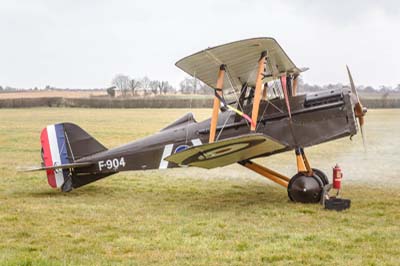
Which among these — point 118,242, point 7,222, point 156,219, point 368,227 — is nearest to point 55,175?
point 7,222

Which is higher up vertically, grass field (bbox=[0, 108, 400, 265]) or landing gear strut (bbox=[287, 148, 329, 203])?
landing gear strut (bbox=[287, 148, 329, 203])

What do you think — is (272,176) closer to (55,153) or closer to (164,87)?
(55,153)

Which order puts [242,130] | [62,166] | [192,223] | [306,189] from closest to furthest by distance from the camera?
1. [192,223]
2. [306,189]
3. [242,130]
4. [62,166]

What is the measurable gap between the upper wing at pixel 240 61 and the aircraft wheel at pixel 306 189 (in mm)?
1901

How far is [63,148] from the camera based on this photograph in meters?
9.77

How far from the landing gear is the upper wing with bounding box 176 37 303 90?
1897mm

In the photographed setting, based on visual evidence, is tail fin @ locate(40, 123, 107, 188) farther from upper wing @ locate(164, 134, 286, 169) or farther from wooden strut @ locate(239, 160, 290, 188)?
wooden strut @ locate(239, 160, 290, 188)

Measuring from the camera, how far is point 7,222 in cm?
695

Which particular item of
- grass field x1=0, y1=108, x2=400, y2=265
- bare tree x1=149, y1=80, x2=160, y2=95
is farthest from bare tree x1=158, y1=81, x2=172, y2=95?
grass field x1=0, y1=108, x2=400, y2=265

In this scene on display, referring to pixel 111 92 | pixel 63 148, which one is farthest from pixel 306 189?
pixel 111 92

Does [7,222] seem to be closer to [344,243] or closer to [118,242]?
[118,242]

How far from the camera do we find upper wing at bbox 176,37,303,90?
24.5 feet

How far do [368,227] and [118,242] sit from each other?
129 inches

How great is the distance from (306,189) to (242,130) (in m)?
1.49
